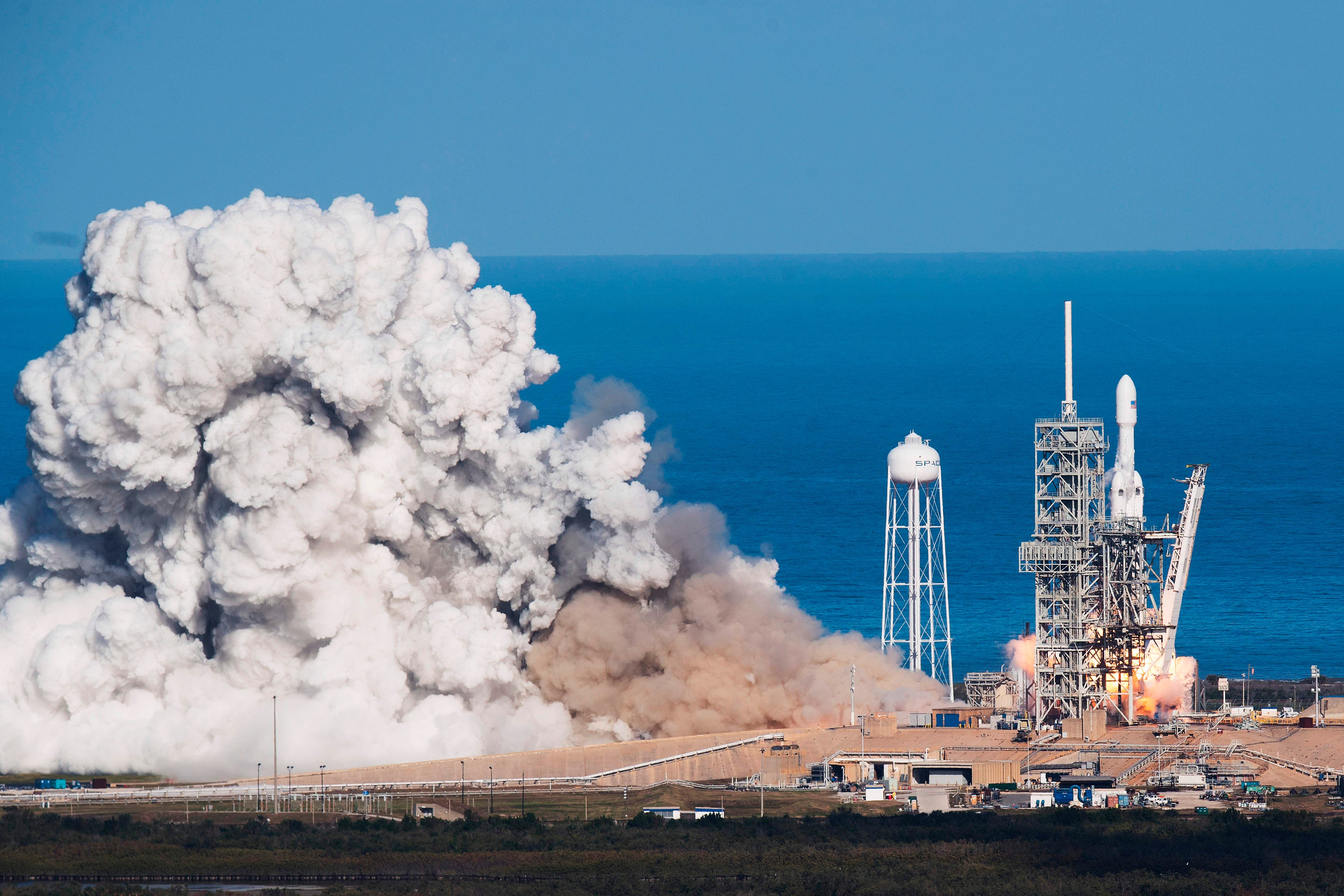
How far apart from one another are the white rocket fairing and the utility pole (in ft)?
86.2

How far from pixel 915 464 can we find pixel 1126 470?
6623mm

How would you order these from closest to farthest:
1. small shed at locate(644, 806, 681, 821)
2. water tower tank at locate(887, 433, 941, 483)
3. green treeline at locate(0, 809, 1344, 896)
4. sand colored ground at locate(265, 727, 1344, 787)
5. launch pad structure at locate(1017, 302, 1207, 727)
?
green treeline at locate(0, 809, 1344, 896), small shed at locate(644, 806, 681, 821), sand colored ground at locate(265, 727, 1344, 787), launch pad structure at locate(1017, 302, 1207, 727), water tower tank at locate(887, 433, 941, 483)

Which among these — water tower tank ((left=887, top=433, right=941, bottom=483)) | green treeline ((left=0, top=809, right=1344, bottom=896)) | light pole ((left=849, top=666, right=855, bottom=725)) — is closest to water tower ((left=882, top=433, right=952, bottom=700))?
water tower tank ((left=887, top=433, right=941, bottom=483))

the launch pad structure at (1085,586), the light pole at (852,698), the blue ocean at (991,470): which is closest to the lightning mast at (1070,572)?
the launch pad structure at (1085,586)

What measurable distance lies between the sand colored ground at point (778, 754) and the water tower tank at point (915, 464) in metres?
8.65

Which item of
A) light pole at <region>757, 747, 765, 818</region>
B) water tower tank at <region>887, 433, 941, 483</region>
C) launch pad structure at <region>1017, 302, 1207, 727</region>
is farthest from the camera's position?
water tower tank at <region>887, 433, 941, 483</region>

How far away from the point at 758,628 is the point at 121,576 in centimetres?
1958

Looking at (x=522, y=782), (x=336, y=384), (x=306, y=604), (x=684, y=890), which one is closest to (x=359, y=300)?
(x=336, y=384)

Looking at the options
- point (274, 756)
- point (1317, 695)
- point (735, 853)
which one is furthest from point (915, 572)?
point (274, 756)

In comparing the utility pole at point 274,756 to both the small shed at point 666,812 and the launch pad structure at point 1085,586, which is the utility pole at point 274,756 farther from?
the launch pad structure at point 1085,586

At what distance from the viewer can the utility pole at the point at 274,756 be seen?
63.0 meters

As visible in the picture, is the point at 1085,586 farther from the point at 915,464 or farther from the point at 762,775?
the point at 762,775

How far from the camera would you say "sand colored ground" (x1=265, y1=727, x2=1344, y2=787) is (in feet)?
214

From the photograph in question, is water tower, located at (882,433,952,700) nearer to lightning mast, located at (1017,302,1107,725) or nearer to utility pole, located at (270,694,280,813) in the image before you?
lightning mast, located at (1017,302,1107,725)
